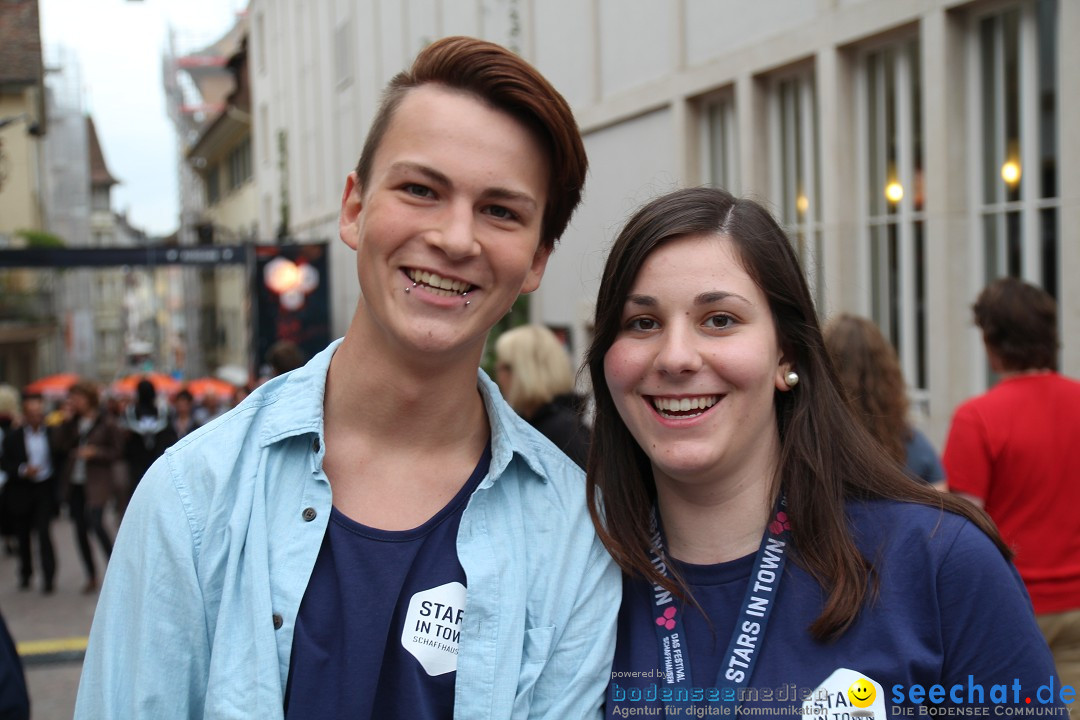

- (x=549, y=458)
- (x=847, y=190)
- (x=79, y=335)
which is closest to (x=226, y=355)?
(x=79, y=335)

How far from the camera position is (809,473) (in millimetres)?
2424

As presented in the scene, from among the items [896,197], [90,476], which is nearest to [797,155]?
[896,197]

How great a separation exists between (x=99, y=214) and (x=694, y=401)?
9107 centimetres

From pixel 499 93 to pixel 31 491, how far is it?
406 inches

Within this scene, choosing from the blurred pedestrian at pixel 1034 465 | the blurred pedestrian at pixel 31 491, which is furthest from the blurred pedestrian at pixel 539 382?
the blurred pedestrian at pixel 31 491

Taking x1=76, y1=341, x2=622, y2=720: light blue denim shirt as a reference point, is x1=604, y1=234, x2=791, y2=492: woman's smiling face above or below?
above

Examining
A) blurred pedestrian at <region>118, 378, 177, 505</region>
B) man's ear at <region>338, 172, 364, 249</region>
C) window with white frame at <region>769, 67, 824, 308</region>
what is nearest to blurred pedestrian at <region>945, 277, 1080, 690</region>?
man's ear at <region>338, 172, 364, 249</region>

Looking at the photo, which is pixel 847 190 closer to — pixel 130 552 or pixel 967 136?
pixel 967 136

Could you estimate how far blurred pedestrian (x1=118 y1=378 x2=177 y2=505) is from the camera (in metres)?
11.1

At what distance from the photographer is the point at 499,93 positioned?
2.32m

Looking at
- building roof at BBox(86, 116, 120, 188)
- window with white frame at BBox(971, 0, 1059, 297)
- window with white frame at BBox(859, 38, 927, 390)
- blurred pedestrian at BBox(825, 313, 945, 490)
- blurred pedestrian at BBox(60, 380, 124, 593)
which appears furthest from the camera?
building roof at BBox(86, 116, 120, 188)

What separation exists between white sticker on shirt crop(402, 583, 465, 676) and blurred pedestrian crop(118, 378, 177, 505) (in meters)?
9.51

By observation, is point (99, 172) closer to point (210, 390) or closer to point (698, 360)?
point (210, 390)

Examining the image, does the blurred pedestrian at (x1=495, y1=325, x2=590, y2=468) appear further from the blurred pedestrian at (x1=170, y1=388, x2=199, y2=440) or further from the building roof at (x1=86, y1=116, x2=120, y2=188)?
the building roof at (x1=86, y1=116, x2=120, y2=188)
